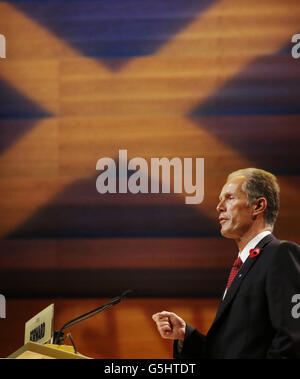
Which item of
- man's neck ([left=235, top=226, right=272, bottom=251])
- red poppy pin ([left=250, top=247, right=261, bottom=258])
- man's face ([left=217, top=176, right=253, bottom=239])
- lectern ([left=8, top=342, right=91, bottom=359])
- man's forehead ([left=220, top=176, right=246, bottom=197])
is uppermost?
man's forehead ([left=220, top=176, right=246, bottom=197])

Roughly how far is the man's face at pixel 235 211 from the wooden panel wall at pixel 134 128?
36.5 inches

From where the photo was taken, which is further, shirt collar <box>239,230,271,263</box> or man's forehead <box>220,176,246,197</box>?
man's forehead <box>220,176,246,197</box>

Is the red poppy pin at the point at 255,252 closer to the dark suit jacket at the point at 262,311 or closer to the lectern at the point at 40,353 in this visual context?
the dark suit jacket at the point at 262,311

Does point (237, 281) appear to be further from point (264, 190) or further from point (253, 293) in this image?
point (264, 190)

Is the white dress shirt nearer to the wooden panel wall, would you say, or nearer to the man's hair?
the man's hair

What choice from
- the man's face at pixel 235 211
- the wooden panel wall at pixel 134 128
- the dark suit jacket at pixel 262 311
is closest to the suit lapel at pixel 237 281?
the dark suit jacket at pixel 262 311

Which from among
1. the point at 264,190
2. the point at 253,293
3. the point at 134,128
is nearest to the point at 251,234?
the point at 264,190

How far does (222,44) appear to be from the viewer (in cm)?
314

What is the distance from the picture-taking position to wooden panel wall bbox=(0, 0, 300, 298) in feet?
10.2

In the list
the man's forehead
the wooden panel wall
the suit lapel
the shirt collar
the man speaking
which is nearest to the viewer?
the man speaking

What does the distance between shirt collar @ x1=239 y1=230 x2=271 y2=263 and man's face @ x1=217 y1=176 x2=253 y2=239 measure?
A: 0.20ft

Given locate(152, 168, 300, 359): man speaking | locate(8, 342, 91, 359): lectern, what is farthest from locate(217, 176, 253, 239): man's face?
locate(8, 342, 91, 359): lectern

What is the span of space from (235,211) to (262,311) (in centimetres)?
45
